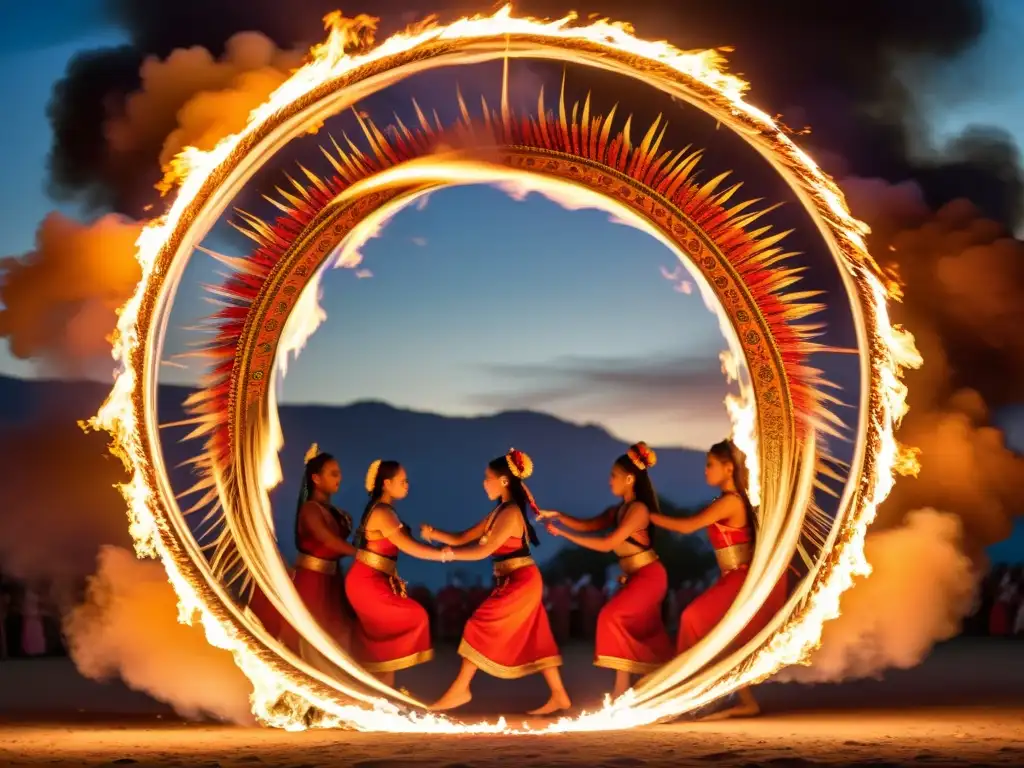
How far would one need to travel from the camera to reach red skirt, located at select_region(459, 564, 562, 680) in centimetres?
988

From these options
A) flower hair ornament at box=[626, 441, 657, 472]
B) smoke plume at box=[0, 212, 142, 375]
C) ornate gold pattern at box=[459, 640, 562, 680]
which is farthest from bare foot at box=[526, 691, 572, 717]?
smoke plume at box=[0, 212, 142, 375]

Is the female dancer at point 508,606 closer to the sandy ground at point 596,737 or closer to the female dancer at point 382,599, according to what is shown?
the female dancer at point 382,599

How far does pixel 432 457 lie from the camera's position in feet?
55.6

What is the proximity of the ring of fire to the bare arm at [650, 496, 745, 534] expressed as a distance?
11.4 inches

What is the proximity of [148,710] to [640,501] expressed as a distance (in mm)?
3484

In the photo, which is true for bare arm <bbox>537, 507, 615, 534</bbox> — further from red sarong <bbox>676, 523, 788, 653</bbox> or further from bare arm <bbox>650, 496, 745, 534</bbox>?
red sarong <bbox>676, 523, 788, 653</bbox>

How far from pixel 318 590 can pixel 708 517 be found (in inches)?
93.9

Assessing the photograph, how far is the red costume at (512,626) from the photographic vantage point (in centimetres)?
988

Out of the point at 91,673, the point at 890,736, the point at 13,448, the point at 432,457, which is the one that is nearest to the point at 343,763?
the point at 890,736

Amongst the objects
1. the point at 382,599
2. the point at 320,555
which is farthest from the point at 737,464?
the point at 320,555

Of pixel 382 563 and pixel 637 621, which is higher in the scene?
pixel 382 563

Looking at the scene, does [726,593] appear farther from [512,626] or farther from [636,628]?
[512,626]

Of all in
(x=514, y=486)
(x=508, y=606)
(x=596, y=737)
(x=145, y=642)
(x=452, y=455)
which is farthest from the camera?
(x=452, y=455)

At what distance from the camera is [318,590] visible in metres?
10.2
